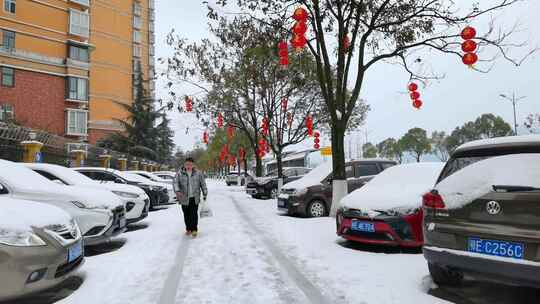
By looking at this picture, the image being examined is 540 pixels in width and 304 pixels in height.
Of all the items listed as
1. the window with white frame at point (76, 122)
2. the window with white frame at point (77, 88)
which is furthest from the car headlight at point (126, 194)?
the window with white frame at point (77, 88)

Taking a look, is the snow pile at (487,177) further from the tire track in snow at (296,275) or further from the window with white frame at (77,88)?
the window with white frame at (77,88)

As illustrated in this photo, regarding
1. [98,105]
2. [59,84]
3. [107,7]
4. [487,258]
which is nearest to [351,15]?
[487,258]

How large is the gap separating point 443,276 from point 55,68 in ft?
122

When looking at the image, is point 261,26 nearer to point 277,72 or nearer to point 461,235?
point 277,72

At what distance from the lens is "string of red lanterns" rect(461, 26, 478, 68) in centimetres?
988

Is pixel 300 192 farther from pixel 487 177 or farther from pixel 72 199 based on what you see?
pixel 487 177

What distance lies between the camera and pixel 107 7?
46.5m

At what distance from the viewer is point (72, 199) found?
648 cm

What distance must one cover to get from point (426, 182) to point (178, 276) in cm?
484

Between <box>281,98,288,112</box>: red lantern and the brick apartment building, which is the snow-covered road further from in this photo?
the brick apartment building

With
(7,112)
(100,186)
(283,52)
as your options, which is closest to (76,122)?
(7,112)

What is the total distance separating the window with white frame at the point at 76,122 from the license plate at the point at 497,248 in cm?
3717

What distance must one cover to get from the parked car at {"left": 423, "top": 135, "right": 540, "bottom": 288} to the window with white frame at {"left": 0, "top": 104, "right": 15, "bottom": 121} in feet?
101

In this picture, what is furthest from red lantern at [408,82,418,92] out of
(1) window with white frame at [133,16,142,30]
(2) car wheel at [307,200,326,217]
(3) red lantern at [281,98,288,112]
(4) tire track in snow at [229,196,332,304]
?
(1) window with white frame at [133,16,142,30]
